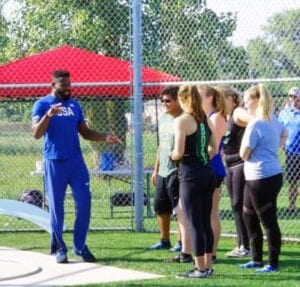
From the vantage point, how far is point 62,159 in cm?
786

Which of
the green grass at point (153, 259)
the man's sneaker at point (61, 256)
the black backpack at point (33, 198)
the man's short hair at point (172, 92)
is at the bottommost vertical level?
the green grass at point (153, 259)

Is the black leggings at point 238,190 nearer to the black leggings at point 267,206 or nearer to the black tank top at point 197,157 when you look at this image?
the black leggings at point 267,206

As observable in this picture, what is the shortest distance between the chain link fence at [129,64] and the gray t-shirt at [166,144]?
1341mm

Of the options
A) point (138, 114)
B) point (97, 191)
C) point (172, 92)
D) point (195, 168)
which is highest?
point (172, 92)

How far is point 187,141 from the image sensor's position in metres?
6.74

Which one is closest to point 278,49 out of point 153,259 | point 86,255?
point 153,259

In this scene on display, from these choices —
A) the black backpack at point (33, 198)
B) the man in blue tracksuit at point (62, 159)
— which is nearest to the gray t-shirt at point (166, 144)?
the man in blue tracksuit at point (62, 159)

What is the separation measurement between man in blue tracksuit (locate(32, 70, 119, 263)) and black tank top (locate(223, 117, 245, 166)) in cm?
111

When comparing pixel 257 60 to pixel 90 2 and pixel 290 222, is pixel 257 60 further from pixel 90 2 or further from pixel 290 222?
pixel 90 2

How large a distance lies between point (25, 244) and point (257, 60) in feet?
11.5

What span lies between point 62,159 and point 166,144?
106cm

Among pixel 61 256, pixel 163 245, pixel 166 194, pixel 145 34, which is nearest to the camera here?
pixel 61 256

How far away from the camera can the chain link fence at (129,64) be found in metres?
9.69

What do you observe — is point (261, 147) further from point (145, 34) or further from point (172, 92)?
point (145, 34)
